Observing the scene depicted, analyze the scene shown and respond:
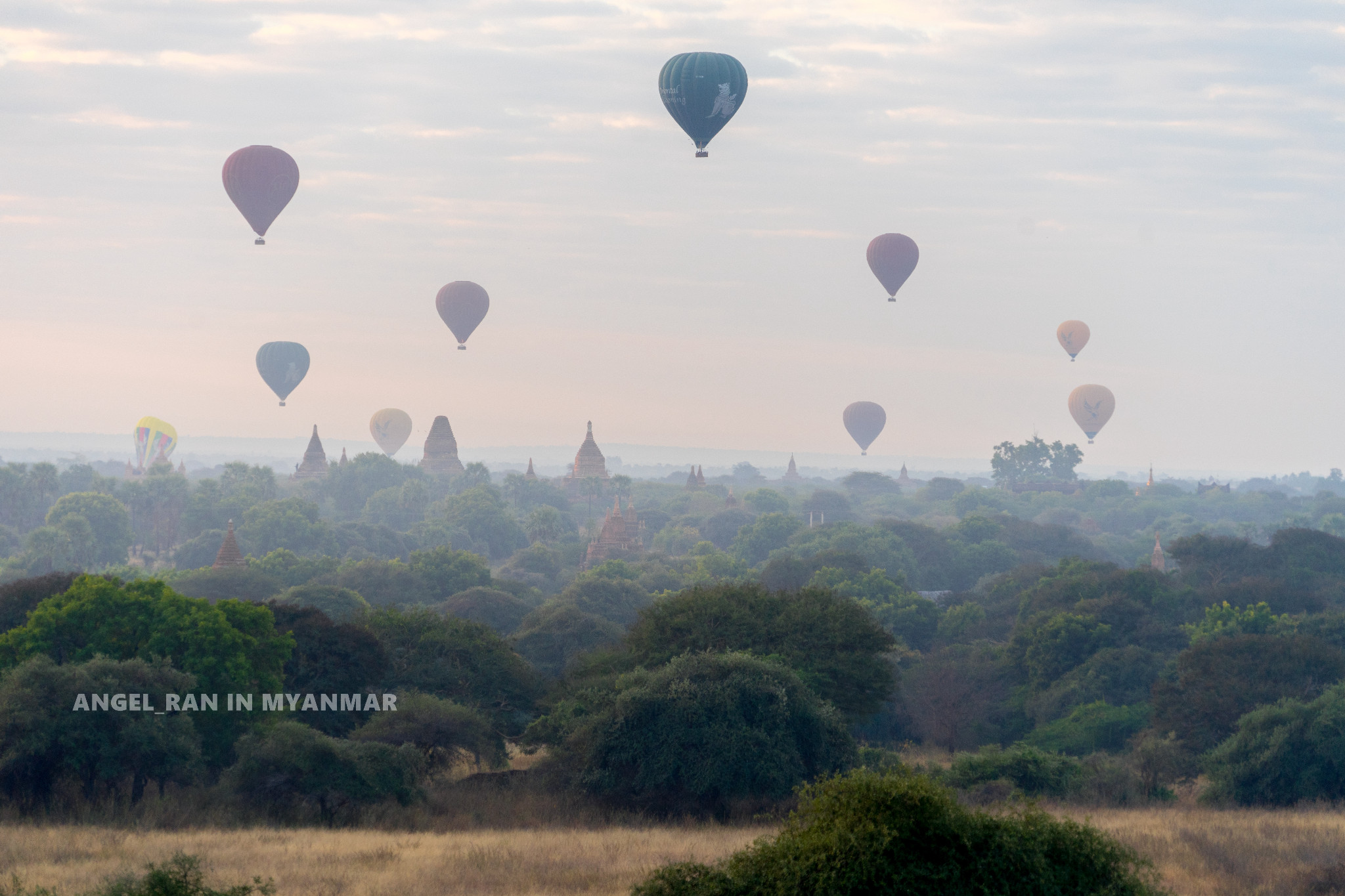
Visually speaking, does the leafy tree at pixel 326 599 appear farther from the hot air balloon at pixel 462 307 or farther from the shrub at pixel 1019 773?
the hot air balloon at pixel 462 307

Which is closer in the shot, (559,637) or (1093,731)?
(1093,731)

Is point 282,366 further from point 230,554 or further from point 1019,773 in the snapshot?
point 1019,773

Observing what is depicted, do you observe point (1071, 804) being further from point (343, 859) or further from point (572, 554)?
point (572, 554)

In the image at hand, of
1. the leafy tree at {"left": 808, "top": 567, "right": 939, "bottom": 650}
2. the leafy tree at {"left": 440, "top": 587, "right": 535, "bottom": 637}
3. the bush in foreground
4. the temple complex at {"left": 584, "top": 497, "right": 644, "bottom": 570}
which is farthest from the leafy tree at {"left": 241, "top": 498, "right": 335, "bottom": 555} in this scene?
the bush in foreground

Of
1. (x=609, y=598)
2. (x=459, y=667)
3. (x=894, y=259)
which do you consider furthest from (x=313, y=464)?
(x=459, y=667)

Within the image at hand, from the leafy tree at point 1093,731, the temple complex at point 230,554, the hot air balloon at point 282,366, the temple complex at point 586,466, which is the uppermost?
the hot air balloon at point 282,366

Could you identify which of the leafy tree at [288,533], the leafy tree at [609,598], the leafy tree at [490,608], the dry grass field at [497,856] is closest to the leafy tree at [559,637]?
the leafy tree at [490,608]

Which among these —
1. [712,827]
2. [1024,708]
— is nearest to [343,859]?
[712,827]
